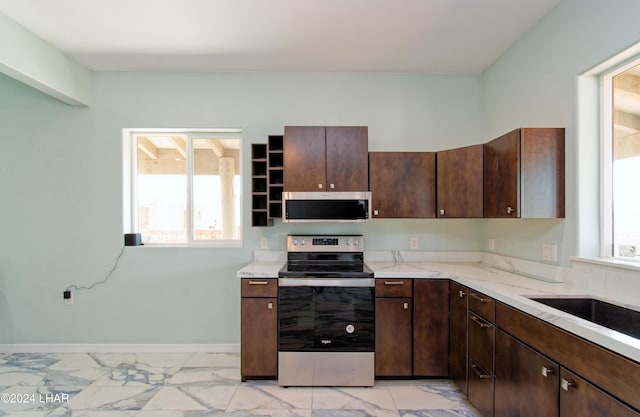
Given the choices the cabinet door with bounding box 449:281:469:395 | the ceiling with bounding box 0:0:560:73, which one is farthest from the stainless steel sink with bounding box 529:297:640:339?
the ceiling with bounding box 0:0:560:73

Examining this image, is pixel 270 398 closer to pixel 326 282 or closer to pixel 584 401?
pixel 326 282

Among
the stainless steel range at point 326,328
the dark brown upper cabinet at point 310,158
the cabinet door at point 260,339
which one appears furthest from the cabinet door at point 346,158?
the cabinet door at point 260,339

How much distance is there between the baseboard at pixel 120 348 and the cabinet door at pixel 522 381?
2.23 m

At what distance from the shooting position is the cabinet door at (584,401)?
3.23 ft

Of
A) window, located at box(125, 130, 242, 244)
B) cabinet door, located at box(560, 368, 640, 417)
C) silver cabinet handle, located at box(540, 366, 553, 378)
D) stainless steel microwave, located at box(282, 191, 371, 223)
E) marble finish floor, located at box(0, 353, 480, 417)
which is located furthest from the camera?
window, located at box(125, 130, 242, 244)

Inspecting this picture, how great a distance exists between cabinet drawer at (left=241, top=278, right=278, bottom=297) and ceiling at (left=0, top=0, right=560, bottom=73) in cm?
194

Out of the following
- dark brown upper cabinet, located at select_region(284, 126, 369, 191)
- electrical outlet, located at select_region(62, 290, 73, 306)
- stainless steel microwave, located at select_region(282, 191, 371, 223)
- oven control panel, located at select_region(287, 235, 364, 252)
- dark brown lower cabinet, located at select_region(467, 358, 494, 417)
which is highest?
dark brown upper cabinet, located at select_region(284, 126, 369, 191)

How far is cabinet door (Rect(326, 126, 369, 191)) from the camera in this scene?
8.43ft

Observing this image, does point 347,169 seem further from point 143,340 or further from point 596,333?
point 143,340

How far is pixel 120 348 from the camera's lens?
2844 millimetres

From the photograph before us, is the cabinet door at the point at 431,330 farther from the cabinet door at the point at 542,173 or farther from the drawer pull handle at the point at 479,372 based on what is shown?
the cabinet door at the point at 542,173

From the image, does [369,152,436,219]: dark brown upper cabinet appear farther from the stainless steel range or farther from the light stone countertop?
the stainless steel range

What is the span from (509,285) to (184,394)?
2.44 m

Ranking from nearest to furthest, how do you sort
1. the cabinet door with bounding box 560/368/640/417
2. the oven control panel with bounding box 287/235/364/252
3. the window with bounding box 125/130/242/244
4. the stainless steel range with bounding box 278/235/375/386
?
the cabinet door with bounding box 560/368/640/417, the stainless steel range with bounding box 278/235/375/386, the oven control panel with bounding box 287/235/364/252, the window with bounding box 125/130/242/244
